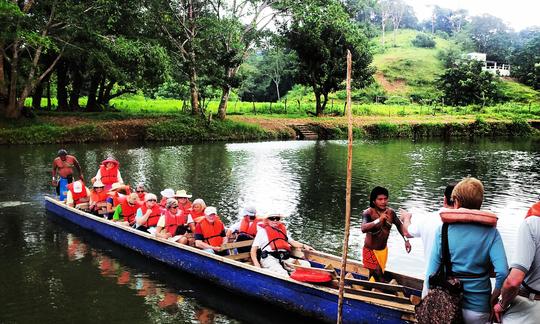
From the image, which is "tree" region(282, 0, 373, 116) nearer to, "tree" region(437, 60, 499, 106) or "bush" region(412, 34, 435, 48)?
"tree" region(437, 60, 499, 106)

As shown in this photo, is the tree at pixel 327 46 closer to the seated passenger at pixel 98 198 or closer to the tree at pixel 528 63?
the seated passenger at pixel 98 198

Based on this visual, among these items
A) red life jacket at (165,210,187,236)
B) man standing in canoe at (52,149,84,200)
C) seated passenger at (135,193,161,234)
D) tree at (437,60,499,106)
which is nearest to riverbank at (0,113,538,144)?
tree at (437,60,499,106)

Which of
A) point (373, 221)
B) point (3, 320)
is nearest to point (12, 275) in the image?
point (3, 320)

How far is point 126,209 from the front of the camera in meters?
11.2

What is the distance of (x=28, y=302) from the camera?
7852 millimetres

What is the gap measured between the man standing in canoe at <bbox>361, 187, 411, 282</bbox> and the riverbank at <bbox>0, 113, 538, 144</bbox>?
2525 cm

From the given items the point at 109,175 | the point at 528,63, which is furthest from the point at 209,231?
the point at 528,63

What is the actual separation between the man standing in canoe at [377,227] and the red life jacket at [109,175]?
26.1 feet

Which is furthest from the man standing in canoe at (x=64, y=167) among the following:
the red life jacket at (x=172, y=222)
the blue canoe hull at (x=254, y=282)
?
the red life jacket at (x=172, y=222)

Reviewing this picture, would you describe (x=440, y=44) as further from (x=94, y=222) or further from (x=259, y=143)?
(x=94, y=222)

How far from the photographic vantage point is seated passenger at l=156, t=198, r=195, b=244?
9.51 meters

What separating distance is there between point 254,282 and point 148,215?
345cm

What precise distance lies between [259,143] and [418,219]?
27.4 m

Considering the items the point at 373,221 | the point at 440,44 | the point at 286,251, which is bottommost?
the point at 286,251
